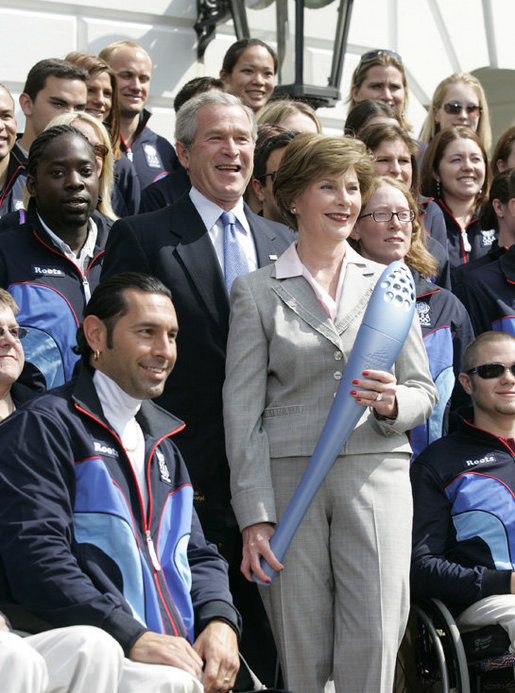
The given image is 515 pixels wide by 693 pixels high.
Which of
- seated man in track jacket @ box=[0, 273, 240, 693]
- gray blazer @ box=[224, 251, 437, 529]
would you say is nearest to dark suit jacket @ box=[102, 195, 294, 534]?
gray blazer @ box=[224, 251, 437, 529]

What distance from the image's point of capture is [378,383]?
3.82m

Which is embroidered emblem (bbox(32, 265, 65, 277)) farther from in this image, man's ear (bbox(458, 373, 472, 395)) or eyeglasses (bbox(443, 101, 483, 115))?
eyeglasses (bbox(443, 101, 483, 115))

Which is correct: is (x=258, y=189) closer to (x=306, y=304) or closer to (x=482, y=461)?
(x=306, y=304)

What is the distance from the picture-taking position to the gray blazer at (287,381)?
12.8 feet

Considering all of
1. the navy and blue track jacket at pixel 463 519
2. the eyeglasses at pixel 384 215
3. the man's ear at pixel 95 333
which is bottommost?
the navy and blue track jacket at pixel 463 519

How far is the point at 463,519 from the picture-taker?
4.63 metres

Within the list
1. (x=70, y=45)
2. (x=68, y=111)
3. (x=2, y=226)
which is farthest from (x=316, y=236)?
(x=70, y=45)

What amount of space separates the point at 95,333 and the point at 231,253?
0.80 m

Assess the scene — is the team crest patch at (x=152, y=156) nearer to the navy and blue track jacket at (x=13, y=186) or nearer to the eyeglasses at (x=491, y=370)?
the navy and blue track jacket at (x=13, y=186)

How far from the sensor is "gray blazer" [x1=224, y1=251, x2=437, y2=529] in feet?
12.8

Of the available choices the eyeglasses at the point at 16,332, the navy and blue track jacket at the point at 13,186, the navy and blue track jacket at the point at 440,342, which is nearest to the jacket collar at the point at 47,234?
the eyeglasses at the point at 16,332

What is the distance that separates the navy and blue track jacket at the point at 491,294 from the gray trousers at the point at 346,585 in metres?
1.90

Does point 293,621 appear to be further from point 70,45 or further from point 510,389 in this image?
point 70,45

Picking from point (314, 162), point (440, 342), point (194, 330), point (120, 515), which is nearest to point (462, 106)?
point (440, 342)
